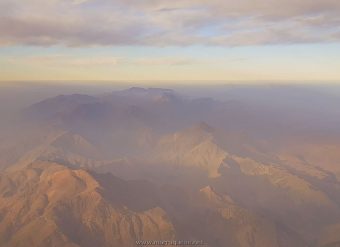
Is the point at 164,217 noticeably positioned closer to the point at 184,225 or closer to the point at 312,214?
the point at 184,225

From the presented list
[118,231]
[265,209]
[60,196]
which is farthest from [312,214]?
[60,196]

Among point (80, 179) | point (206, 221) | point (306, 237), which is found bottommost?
point (306, 237)

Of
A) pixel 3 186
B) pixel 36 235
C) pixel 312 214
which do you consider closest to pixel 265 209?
pixel 312 214

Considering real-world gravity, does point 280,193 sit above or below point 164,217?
below

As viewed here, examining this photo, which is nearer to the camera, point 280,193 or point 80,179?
point 80,179

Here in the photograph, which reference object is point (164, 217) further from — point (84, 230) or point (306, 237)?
point (306, 237)

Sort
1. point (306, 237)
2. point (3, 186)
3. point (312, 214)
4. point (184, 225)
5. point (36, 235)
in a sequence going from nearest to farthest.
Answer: point (36, 235)
point (184, 225)
point (306, 237)
point (312, 214)
point (3, 186)

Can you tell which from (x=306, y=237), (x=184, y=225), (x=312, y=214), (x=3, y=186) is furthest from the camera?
(x=3, y=186)

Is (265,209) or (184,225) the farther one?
(265,209)

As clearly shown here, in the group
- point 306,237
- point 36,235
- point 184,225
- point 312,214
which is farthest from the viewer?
point 312,214
